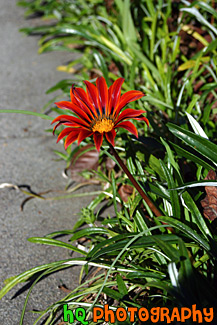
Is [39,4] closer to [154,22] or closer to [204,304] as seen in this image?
[154,22]

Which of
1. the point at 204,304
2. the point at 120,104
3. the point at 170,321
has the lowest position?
the point at 170,321

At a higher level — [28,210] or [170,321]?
[170,321]

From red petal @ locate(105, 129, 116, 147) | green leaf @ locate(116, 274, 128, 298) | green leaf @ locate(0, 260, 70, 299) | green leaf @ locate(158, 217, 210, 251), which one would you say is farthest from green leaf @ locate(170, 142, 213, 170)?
green leaf @ locate(0, 260, 70, 299)

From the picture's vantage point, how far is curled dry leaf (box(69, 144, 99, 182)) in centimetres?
Result: 239

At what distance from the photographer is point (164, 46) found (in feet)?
9.49

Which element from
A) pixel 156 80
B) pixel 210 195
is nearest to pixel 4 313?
pixel 210 195

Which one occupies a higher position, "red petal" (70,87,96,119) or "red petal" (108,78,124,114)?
"red petal" (108,78,124,114)

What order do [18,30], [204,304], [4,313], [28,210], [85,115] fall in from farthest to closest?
[18,30]
[28,210]
[4,313]
[85,115]
[204,304]

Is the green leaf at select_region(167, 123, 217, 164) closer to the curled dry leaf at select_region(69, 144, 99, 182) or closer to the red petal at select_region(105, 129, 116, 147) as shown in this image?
the red petal at select_region(105, 129, 116, 147)

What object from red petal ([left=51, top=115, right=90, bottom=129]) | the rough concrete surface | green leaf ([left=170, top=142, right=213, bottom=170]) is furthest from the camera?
the rough concrete surface

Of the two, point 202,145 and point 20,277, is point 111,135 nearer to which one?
point 202,145

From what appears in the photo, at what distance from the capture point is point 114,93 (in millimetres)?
1633

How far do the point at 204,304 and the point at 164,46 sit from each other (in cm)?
194

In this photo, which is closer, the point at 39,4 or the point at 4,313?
the point at 4,313
